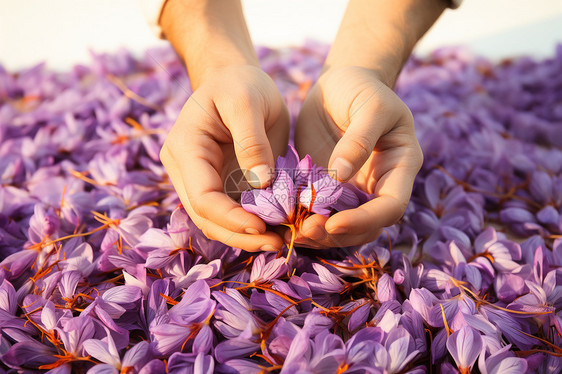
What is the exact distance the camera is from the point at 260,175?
0.47 m

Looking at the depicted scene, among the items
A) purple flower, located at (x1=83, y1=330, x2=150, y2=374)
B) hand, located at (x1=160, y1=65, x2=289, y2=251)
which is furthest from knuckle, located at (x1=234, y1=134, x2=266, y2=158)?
purple flower, located at (x1=83, y1=330, x2=150, y2=374)

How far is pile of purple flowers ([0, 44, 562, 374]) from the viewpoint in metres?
0.42

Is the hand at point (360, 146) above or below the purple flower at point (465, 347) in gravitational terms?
above

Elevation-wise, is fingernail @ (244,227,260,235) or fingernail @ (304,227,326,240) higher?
fingernail @ (244,227,260,235)

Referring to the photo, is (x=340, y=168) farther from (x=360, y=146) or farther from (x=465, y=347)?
(x=465, y=347)

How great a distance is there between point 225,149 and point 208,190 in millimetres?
133

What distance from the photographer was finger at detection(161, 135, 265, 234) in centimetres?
44

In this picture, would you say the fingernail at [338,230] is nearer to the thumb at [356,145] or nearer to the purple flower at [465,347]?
the thumb at [356,145]

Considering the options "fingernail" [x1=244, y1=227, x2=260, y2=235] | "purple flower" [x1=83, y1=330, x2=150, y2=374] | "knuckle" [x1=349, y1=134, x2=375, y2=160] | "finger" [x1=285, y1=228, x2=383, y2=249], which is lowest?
"purple flower" [x1=83, y1=330, x2=150, y2=374]

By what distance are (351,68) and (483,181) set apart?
1.17 feet

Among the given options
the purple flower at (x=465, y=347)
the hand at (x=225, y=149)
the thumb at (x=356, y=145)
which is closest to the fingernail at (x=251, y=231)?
the hand at (x=225, y=149)

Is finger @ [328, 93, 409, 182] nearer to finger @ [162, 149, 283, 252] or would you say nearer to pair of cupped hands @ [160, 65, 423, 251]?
pair of cupped hands @ [160, 65, 423, 251]

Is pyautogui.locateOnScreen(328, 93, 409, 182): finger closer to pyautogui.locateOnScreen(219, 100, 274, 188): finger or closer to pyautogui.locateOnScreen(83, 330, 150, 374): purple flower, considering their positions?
pyautogui.locateOnScreen(219, 100, 274, 188): finger

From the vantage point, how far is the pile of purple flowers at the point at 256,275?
417mm
